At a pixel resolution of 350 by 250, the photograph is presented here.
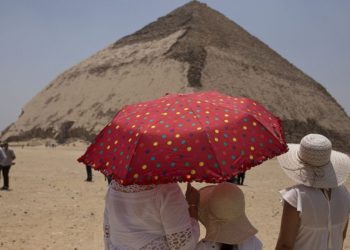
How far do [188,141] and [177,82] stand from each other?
5134cm

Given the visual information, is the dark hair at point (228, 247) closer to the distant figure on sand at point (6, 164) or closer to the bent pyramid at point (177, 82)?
the distant figure on sand at point (6, 164)

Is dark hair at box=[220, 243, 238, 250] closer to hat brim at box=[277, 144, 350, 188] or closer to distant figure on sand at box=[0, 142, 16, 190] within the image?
hat brim at box=[277, 144, 350, 188]

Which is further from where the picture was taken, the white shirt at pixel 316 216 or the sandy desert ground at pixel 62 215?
the sandy desert ground at pixel 62 215

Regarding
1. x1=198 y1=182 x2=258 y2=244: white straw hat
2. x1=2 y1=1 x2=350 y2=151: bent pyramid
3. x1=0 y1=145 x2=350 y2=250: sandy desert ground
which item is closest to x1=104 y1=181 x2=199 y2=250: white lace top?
x1=198 y1=182 x2=258 y2=244: white straw hat

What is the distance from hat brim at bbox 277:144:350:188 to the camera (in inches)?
119

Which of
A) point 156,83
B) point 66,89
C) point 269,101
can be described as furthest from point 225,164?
point 66,89

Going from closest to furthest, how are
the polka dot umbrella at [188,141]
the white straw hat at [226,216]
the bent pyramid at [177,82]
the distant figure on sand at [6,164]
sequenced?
the polka dot umbrella at [188,141]
the white straw hat at [226,216]
the distant figure on sand at [6,164]
the bent pyramid at [177,82]

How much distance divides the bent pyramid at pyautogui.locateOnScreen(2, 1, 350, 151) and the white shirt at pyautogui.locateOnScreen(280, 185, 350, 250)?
45108 mm

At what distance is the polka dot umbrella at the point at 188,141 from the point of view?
2682 mm

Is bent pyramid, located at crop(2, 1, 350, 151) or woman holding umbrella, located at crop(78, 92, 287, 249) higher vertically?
woman holding umbrella, located at crop(78, 92, 287, 249)

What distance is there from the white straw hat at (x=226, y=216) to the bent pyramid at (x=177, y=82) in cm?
4512

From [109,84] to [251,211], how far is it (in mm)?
50520

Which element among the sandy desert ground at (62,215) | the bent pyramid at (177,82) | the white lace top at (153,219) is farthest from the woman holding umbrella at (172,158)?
the bent pyramid at (177,82)

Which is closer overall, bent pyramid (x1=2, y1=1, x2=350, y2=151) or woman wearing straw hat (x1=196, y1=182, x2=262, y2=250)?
woman wearing straw hat (x1=196, y1=182, x2=262, y2=250)
